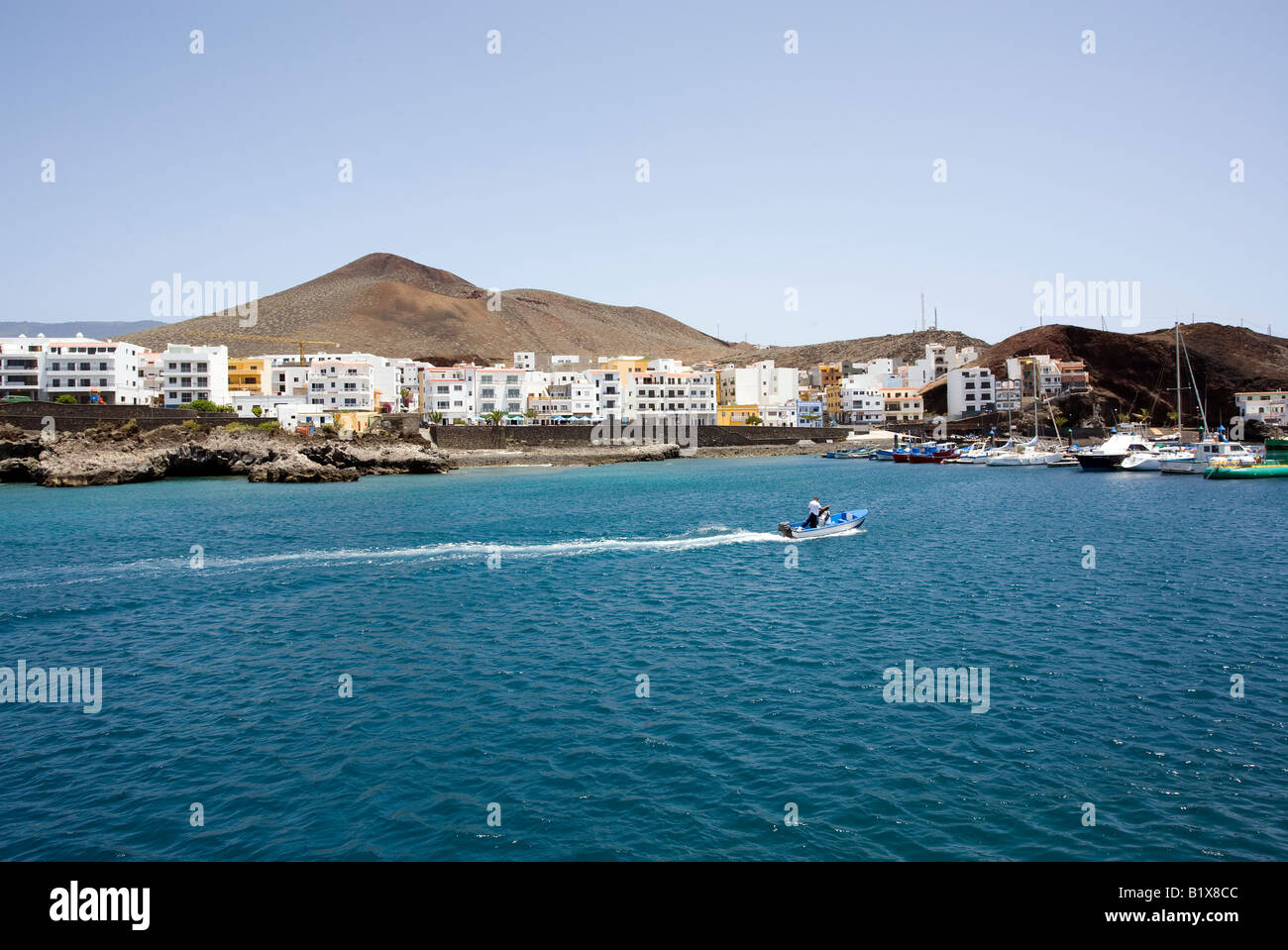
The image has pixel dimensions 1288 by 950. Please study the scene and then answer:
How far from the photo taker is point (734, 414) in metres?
136

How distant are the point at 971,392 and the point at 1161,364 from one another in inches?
1513

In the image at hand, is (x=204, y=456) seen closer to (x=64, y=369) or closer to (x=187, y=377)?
(x=187, y=377)

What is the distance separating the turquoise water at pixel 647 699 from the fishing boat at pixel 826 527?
70 cm

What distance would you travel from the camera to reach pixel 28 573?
30.3 m

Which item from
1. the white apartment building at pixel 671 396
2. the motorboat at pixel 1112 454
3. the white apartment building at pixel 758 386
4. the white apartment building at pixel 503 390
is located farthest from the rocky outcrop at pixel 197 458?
the white apartment building at pixel 758 386

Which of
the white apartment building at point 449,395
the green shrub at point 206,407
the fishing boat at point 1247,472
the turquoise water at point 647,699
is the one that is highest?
the white apartment building at point 449,395

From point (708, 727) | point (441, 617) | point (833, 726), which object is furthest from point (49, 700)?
point (833, 726)

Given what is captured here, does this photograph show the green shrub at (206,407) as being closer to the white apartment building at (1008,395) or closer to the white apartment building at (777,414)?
the white apartment building at (777,414)

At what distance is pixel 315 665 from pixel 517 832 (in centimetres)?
1020

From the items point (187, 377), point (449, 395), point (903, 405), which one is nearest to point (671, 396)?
point (449, 395)

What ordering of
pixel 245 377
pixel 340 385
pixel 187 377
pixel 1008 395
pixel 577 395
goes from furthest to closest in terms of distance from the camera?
1. pixel 1008 395
2. pixel 577 395
3. pixel 245 377
4. pixel 340 385
5. pixel 187 377

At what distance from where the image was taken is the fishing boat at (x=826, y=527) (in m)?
37.6
